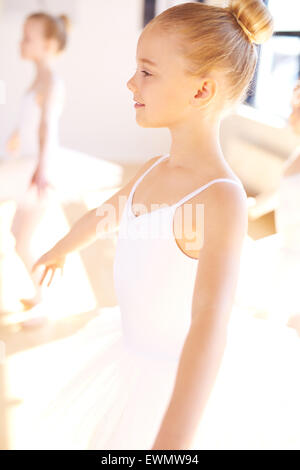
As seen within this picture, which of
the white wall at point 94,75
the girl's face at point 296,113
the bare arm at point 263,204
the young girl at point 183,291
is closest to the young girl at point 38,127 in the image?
the bare arm at point 263,204

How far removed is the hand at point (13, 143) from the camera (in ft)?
8.50

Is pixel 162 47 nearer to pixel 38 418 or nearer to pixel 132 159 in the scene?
pixel 38 418

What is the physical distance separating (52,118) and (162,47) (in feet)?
5.45

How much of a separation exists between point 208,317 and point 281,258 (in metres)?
0.96

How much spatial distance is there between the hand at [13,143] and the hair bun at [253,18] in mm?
1947

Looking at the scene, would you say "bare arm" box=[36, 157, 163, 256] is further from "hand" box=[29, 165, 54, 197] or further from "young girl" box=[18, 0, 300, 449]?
"hand" box=[29, 165, 54, 197]

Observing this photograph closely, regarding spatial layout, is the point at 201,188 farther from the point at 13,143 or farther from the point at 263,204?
the point at 13,143

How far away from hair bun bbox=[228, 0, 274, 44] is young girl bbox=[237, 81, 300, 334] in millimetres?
749

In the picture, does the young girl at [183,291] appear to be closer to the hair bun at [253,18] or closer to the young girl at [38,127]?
the hair bun at [253,18]

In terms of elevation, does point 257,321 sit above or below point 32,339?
above

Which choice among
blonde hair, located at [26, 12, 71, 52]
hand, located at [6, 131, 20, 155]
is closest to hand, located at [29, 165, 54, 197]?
hand, located at [6, 131, 20, 155]

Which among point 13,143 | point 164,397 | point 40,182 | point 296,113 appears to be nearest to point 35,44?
point 13,143

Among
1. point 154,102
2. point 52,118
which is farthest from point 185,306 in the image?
point 52,118

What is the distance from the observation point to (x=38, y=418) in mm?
1080
